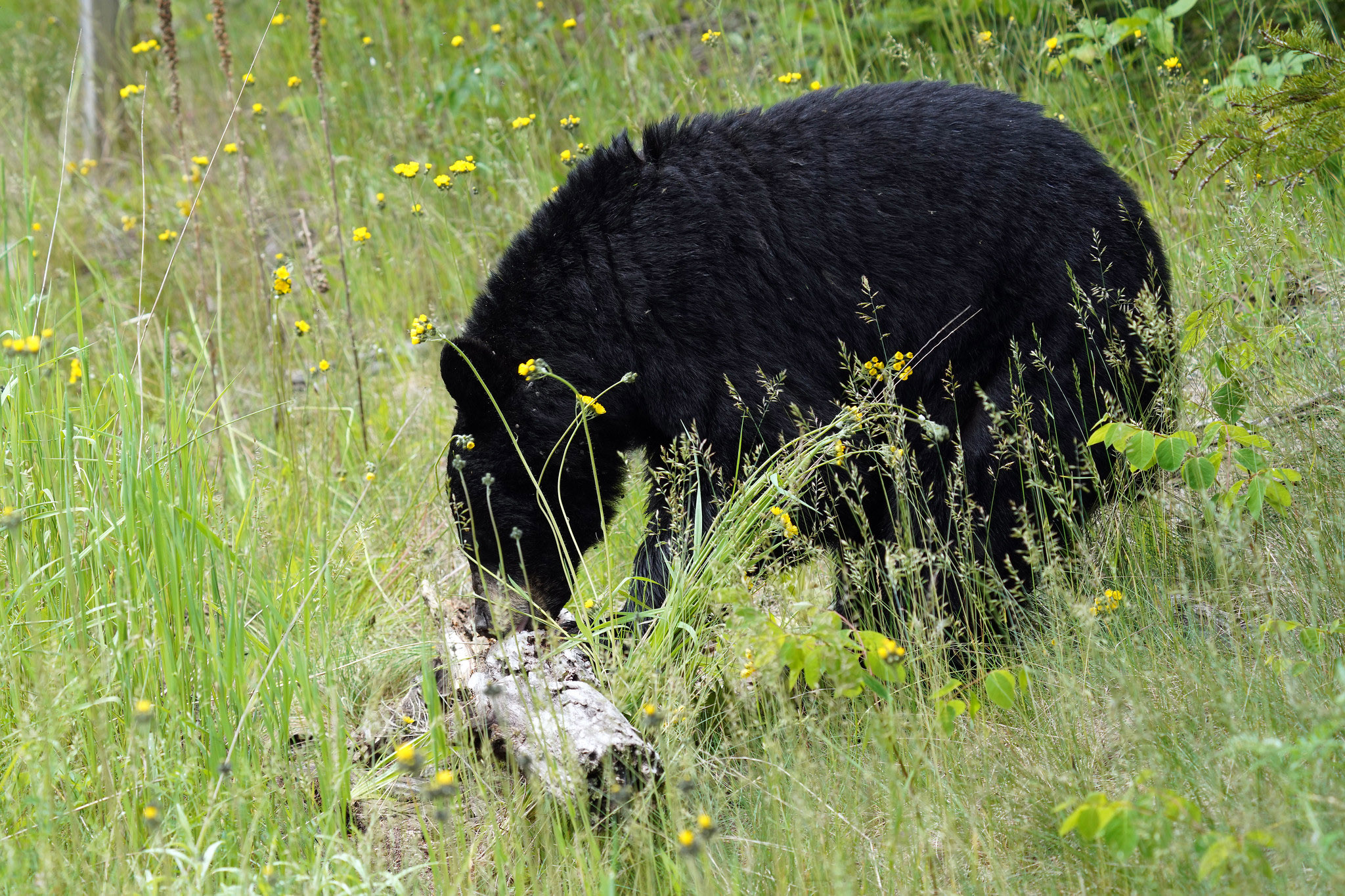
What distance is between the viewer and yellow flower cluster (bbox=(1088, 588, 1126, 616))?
2.54 m

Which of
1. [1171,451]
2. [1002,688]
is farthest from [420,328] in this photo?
[1171,451]

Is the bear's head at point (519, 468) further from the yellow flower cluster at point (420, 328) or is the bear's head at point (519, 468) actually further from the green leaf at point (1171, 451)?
the green leaf at point (1171, 451)

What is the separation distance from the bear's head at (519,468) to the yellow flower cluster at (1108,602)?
140 cm

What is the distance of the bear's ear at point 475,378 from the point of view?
321cm

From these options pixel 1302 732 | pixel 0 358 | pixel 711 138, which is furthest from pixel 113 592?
pixel 1302 732

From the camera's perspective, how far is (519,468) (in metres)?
3.37

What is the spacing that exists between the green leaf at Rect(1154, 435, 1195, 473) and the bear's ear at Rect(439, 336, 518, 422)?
5.83ft

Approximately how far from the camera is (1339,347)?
3.14 m

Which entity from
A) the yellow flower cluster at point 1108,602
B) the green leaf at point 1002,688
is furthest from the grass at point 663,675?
the green leaf at point 1002,688

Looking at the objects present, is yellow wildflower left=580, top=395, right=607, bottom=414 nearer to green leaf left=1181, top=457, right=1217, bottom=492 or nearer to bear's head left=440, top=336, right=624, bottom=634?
bear's head left=440, top=336, right=624, bottom=634

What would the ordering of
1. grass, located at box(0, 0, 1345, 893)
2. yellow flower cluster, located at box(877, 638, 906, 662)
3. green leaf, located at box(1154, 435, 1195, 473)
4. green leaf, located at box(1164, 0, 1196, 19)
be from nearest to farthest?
1. yellow flower cluster, located at box(877, 638, 906, 662)
2. grass, located at box(0, 0, 1345, 893)
3. green leaf, located at box(1154, 435, 1195, 473)
4. green leaf, located at box(1164, 0, 1196, 19)

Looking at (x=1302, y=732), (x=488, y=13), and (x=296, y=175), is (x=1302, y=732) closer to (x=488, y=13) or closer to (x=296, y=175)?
(x=488, y=13)

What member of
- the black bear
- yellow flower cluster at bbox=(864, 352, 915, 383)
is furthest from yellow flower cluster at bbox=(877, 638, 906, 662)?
the black bear

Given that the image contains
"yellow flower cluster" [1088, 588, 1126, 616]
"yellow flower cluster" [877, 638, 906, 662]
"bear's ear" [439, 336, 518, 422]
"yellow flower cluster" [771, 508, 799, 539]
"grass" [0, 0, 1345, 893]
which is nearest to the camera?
"yellow flower cluster" [877, 638, 906, 662]
